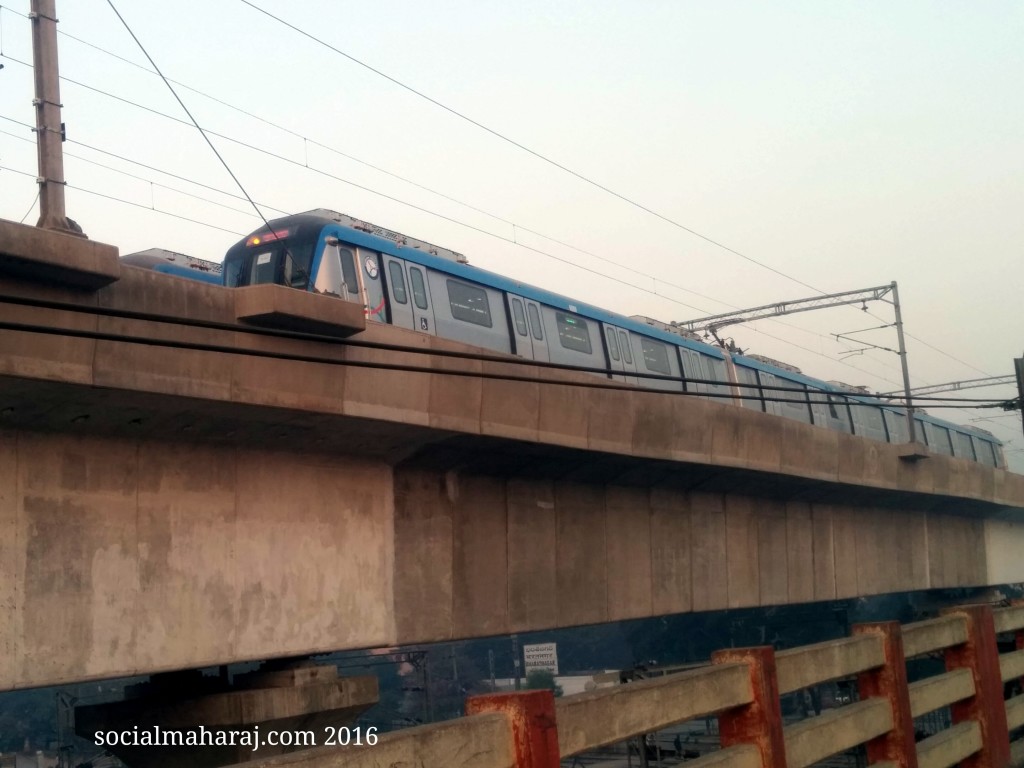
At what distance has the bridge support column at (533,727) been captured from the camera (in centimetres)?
643

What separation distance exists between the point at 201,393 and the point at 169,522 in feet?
4.83

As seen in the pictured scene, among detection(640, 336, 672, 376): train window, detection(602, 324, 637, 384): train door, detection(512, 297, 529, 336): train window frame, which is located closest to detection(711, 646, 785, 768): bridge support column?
detection(512, 297, 529, 336): train window frame

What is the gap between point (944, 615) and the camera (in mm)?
13547

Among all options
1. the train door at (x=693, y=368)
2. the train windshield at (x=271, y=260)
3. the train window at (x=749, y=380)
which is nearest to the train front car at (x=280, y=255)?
the train windshield at (x=271, y=260)

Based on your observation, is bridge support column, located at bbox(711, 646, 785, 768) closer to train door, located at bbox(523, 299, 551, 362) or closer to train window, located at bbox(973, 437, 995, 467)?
train door, located at bbox(523, 299, 551, 362)

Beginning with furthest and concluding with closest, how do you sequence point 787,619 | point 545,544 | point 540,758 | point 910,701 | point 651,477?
point 787,619 < point 651,477 < point 545,544 < point 910,701 < point 540,758

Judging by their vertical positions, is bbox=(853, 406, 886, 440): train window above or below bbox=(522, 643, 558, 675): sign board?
above

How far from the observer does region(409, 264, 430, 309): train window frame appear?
15.3 m

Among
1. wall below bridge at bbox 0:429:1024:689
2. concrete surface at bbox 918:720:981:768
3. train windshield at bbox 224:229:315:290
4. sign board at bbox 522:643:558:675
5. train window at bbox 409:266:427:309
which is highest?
train windshield at bbox 224:229:315:290

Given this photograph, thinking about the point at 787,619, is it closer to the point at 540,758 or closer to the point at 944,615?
the point at 944,615

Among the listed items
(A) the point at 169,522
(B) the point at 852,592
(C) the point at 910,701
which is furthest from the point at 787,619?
(A) the point at 169,522

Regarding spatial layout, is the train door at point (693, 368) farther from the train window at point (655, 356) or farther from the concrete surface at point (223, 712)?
the concrete surface at point (223, 712)

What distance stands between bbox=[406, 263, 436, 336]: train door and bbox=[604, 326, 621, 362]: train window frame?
5.43 m

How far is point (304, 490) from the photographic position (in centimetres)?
1141
